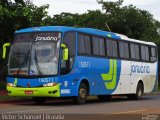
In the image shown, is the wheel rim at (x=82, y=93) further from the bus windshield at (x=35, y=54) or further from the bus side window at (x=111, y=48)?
the bus side window at (x=111, y=48)

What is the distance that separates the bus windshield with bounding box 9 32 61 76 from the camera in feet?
76.4

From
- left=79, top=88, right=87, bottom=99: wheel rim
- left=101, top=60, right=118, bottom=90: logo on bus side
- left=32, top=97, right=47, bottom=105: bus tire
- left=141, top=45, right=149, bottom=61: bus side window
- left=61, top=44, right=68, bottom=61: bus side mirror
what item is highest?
left=141, top=45, right=149, bottom=61: bus side window

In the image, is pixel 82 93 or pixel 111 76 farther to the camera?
pixel 111 76

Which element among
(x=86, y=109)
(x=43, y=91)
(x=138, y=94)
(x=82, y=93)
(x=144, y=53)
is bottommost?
(x=86, y=109)

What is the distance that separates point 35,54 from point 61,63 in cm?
115

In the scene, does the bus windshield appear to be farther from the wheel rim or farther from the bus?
the wheel rim

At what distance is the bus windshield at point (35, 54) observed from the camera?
23297mm

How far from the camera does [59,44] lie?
23469 mm

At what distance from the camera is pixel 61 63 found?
23.5 meters

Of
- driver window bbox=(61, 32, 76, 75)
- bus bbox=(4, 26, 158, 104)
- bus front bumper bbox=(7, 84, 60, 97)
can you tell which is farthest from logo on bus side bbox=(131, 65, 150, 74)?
bus front bumper bbox=(7, 84, 60, 97)

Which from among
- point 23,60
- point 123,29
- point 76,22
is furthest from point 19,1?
point 76,22

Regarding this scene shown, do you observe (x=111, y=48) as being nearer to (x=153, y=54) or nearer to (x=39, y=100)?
(x=39, y=100)

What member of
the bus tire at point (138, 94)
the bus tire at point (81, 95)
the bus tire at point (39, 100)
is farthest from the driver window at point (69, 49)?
the bus tire at point (138, 94)

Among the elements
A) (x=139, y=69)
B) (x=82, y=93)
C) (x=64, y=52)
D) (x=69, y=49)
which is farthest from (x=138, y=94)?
A: (x=64, y=52)
